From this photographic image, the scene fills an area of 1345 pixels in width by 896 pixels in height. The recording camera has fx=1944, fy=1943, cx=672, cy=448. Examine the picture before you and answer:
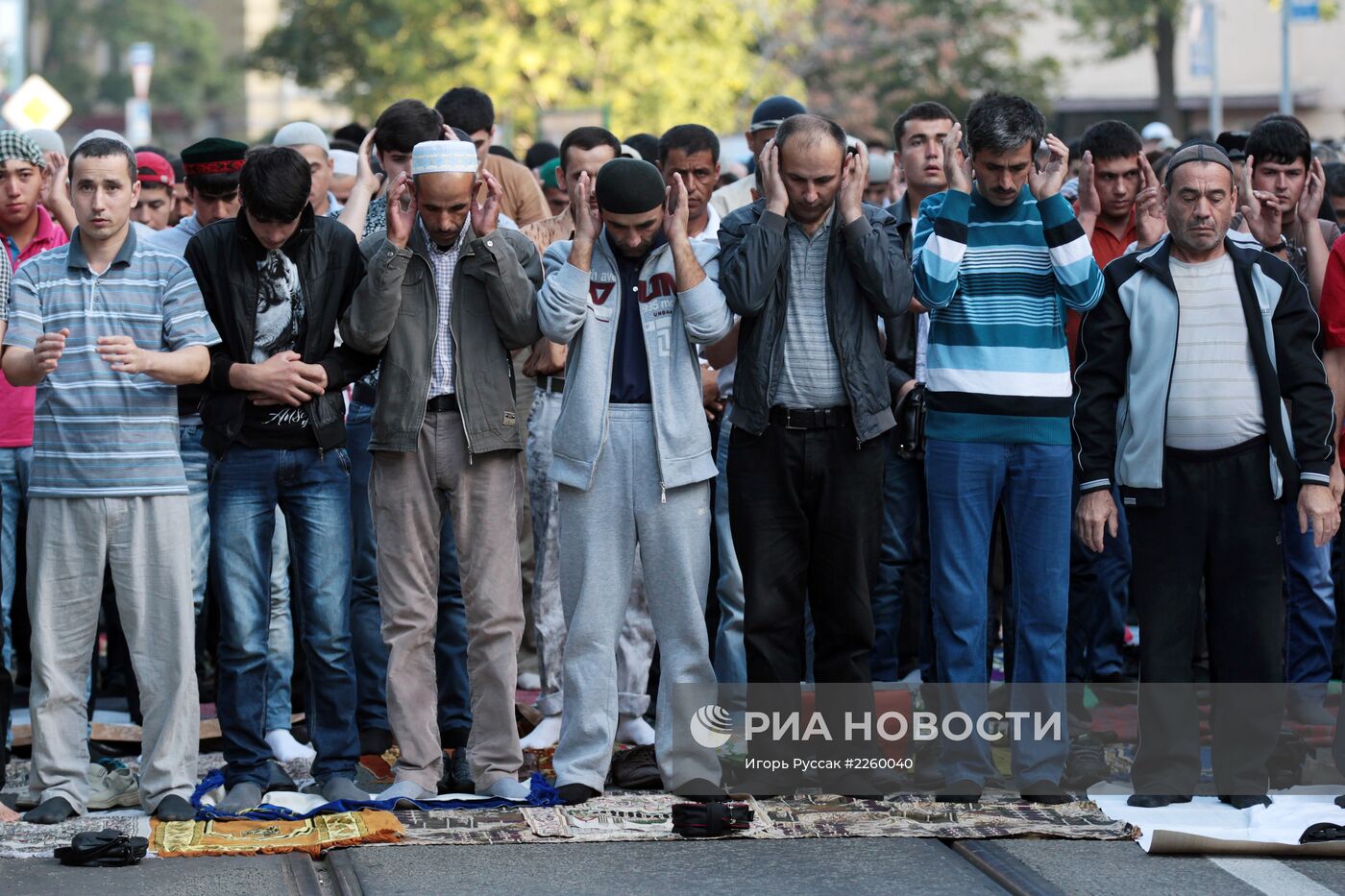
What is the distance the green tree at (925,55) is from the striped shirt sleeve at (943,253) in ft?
95.4

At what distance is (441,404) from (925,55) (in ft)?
106

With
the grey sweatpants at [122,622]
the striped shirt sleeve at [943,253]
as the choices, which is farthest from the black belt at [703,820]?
the striped shirt sleeve at [943,253]

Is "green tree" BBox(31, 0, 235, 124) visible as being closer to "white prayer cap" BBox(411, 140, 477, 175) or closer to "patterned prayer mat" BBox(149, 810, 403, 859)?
"white prayer cap" BBox(411, 140, 477, 175)

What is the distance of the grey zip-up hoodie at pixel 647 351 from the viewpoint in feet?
23.2

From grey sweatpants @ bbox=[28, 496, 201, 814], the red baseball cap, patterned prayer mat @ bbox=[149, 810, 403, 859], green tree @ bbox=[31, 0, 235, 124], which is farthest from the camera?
green tree @ bbox=[31, 0, 235, 124]

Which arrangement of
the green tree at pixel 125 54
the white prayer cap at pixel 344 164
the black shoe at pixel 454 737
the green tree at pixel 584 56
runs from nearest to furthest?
the black shoe at pixel 454 737 → the white prayer cap at pixel 344 164 → the green tree at pixel 584 56 → the green tree at pixel 125 54

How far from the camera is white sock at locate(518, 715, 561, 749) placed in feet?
26.6

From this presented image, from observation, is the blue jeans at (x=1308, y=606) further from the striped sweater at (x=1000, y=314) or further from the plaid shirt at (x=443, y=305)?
the plaid shirt at (x=443, y=305)

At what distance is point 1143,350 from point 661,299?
1.78 metres

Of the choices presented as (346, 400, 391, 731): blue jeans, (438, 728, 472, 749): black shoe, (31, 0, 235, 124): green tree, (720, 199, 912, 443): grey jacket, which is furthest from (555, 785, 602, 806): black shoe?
(31, 0, 235, 124): green tree

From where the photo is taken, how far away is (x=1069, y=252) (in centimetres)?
703

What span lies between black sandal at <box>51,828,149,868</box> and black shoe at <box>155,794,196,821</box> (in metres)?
0.59

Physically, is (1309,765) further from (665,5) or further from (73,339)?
(665,5)

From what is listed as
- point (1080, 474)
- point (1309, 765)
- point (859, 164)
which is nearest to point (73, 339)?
point (859, 164)
